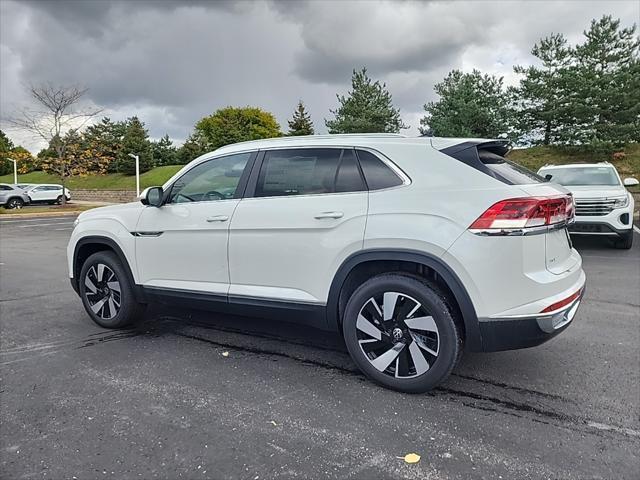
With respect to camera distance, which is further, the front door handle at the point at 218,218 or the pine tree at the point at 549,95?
the pine tree at the point at 549,95

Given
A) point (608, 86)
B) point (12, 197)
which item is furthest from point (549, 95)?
point (12, 197)

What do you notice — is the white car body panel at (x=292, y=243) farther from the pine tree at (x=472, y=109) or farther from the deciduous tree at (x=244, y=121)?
the deciduous tree at (x=244, y=121)

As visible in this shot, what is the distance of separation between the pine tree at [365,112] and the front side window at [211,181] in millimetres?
24053

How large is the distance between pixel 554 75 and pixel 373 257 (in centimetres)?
2412

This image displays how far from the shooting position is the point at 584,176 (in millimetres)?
9648

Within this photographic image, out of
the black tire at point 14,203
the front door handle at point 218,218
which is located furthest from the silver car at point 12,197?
the front door handle at point 218,218

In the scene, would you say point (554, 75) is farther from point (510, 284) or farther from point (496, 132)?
point (510, 284)

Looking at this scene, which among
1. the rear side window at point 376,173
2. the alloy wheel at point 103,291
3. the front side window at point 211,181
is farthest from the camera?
the alloy wheel at point 103,291

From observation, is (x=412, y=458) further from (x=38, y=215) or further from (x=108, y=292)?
(x=38, y=215)

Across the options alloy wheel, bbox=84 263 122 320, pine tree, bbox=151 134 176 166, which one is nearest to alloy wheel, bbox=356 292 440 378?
alloy wheel, bbox=84 263 122 320

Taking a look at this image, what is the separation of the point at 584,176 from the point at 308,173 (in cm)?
862

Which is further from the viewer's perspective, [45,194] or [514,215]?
[45,194]

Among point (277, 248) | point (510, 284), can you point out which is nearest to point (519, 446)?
point (510, 284)

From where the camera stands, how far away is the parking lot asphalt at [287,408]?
7.43 feet
